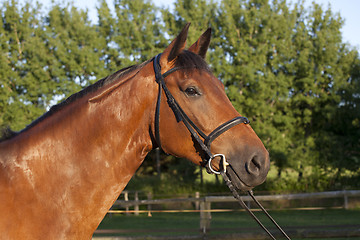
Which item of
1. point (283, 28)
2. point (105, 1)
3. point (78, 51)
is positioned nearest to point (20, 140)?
point (78, 51)

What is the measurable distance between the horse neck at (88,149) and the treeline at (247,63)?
19.8 metres

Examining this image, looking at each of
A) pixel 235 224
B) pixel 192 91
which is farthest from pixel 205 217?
pixel 192 91

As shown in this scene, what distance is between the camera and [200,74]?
6.52 ft

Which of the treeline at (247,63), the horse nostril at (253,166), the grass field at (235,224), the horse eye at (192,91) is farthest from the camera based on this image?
the treeline at (247,63)

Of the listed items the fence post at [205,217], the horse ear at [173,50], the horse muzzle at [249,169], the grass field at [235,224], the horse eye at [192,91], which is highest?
the horse ear at [173,50]

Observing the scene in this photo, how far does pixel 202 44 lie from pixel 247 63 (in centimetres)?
2263

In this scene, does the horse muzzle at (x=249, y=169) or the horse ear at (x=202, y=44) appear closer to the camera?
the horse muzzle at (x=249, y=169)

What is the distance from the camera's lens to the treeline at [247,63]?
2138 centimetres

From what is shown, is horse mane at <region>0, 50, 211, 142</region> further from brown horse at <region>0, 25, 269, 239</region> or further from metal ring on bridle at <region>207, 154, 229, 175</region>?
metal ring on bridle at <region>207, 154, 229, 175</region>

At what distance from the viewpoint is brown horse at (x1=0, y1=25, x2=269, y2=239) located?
1816 mm

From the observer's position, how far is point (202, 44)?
7.28 ft

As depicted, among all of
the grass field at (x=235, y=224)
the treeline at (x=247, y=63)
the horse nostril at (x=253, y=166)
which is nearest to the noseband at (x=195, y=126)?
the horse nostril at (x=253, y=166)

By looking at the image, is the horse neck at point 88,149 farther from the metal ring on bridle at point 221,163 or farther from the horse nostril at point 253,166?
the horse nostril at point 253,166

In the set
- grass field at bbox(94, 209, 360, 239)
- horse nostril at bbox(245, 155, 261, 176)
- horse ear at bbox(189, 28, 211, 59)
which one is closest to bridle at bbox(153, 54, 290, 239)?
horse nostril at bbox(245, 155, 261, 176)
